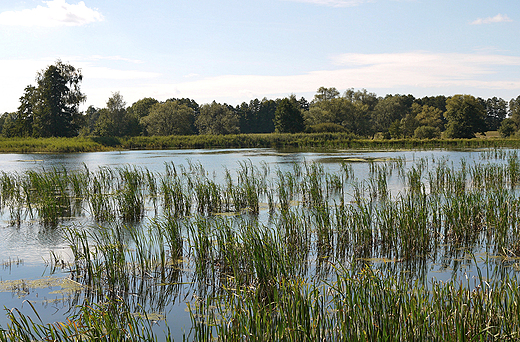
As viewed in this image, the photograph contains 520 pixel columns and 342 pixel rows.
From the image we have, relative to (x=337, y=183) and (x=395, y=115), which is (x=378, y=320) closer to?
(x=337, y=183)

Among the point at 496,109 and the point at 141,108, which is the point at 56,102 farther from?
the point at 496,109

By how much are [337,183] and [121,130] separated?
6245 centimetres

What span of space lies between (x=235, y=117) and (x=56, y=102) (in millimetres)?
32651

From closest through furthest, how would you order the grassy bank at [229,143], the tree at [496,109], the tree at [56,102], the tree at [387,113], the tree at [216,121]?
the grassy bank at [229,143]
the tree at [56,102]
the tree at [216,121]
the tree at [387,113]
the tree at [496,109]

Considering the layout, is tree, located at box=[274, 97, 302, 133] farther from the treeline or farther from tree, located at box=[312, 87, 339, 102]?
tree, located at box=[312, 87, 339, 102]

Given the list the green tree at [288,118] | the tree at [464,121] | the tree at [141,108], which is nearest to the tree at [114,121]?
the tree at [141,108]

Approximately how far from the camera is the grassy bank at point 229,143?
2018 inches

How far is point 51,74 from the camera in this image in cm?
6325

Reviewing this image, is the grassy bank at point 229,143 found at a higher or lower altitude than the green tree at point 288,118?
lower

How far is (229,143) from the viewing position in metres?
64.9

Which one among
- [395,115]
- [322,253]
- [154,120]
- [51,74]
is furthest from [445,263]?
[395,115]

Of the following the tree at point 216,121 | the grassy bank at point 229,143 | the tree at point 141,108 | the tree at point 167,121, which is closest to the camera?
the grassy bank at point 229,143

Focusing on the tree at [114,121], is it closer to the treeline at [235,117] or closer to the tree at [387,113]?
the treeline at [235,117]

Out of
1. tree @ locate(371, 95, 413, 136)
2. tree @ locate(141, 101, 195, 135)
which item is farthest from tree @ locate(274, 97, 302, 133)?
tree @ locate(371, 95, 413, 136)
